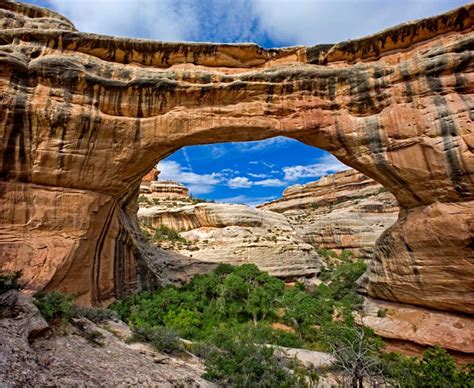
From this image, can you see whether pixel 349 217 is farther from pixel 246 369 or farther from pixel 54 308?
pixel 54 308

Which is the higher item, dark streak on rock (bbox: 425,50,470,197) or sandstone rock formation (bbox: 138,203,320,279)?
dark streak on rock (bbox: 425,50,470,197)

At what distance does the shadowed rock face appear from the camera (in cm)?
1162

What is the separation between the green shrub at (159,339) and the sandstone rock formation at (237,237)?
47.2ft

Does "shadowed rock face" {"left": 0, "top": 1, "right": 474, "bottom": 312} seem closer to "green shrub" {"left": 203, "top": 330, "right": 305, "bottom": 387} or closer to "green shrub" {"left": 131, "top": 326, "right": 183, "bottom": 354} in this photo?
"green shrub" {"left": 131, "top": 326, "right": 183, "bottom": 354}

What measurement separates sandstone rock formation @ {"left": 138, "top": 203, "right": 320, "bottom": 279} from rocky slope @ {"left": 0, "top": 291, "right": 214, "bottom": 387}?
15.9 m

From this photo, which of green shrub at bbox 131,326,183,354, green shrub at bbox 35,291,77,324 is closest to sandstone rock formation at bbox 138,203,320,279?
green shrub at bbox 131,326,183,354

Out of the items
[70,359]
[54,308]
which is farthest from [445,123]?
[54,308]

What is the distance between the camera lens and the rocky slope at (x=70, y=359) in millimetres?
5074

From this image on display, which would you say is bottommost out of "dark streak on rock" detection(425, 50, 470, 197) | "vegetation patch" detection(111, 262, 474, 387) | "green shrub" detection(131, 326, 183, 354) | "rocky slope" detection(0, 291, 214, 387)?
"vegetation patch" detection(111, 262, 474, 387)

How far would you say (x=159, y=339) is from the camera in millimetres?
9008

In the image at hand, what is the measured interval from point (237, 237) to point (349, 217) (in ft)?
55.2

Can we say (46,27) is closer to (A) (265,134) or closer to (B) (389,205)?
(A) (265,134)

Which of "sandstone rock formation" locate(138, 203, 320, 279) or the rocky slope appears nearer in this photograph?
the rocky slope

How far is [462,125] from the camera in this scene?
1125 centimetres
